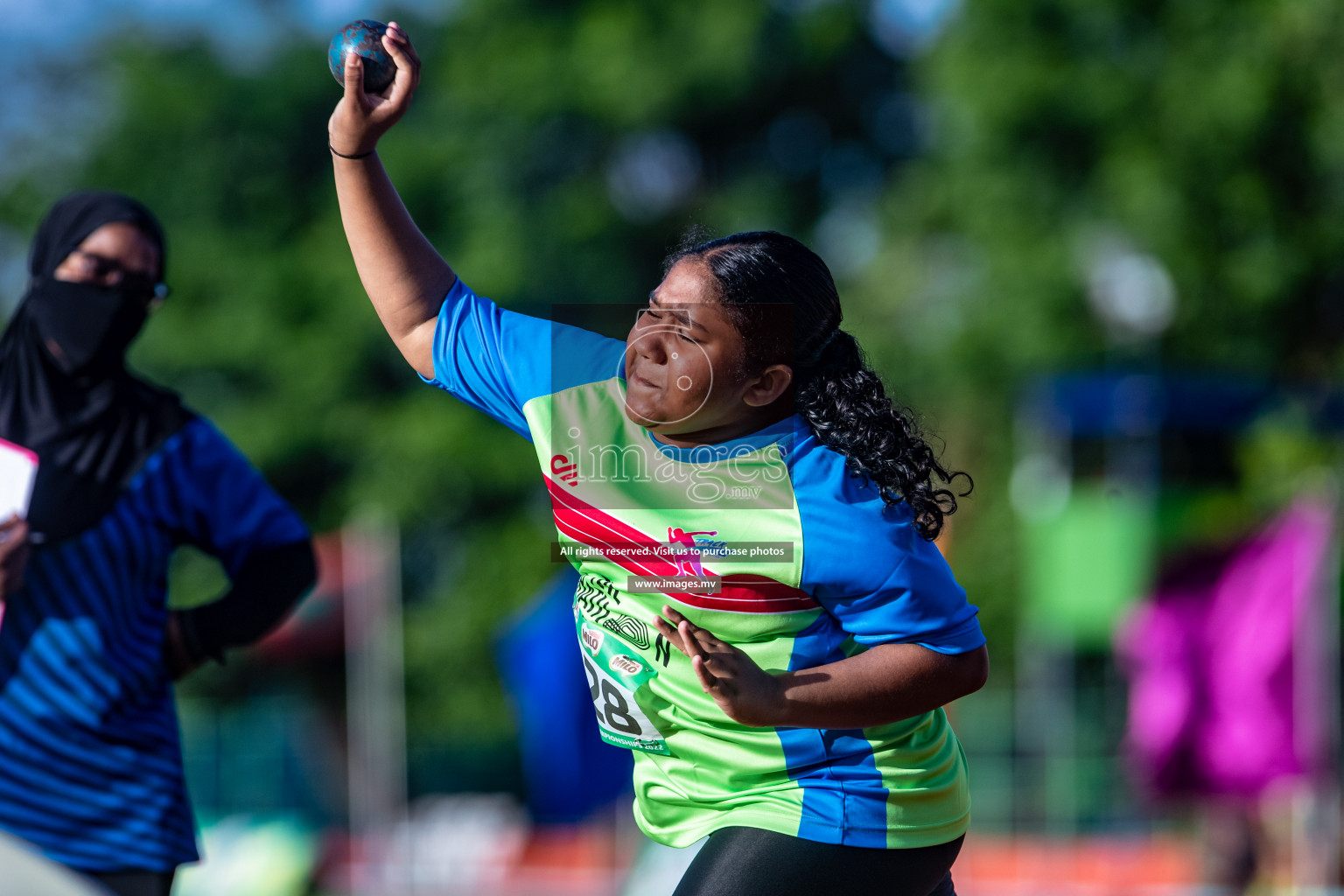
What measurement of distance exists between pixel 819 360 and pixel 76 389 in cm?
175

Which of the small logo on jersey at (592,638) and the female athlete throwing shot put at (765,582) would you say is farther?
the small logo on jersey at (592,638)

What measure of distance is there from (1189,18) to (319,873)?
13588 millimetres

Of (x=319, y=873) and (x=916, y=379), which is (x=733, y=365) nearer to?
(x=319, y=873)

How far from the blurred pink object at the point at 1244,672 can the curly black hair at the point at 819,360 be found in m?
9.23

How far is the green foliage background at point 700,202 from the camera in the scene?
55.8ft

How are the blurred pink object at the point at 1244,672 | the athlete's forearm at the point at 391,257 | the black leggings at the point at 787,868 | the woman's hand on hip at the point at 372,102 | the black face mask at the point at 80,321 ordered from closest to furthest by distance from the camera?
the black leggings at the point at 787,868 → the woman's hand on hip at the point at 372,102 → the athlete's forearm at the point at 391,257 → the black face mask at the point at 80,321 → the blurred pink object at the point at 1244,672

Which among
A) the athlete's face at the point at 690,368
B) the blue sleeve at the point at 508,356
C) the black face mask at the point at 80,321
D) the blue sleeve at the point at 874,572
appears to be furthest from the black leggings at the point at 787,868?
the black face mask at the point at 80,321

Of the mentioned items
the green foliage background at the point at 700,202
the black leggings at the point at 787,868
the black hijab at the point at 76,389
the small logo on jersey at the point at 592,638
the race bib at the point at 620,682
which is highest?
the green foliage background at the point at 700,202

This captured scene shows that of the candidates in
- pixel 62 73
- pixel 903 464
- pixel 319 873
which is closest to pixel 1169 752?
pixel 319 873

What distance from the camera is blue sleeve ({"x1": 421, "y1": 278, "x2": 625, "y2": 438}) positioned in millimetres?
2416

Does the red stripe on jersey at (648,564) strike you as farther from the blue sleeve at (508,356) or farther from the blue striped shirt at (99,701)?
the blue striped shirt at (99,701)

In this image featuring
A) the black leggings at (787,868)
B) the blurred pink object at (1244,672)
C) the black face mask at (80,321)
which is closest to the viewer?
the black leggings at (787,868)

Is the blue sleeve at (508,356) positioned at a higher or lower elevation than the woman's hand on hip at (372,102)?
lower

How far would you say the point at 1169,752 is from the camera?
10.9 m
